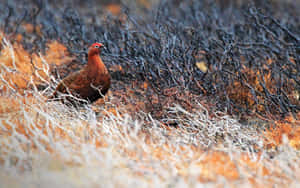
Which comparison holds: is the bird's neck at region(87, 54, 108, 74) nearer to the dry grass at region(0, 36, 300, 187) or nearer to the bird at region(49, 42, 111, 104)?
the bird at region(49, 42, 111, 104)

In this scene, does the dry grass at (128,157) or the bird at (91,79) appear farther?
the bird at (91,79)

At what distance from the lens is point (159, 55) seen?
3844 millimetres

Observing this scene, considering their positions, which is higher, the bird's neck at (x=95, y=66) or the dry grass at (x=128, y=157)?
the bird's neck at (x=95, y=66)

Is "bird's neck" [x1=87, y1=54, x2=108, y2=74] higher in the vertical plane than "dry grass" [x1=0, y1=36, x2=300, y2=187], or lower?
higher

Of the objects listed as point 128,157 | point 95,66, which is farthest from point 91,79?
point 128,157

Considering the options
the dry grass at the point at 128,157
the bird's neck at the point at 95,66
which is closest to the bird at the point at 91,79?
the bird's neck at the point at 95,66

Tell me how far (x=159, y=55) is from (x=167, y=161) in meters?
1.60

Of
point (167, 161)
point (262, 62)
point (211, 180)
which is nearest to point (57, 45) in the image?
point (262, 62)

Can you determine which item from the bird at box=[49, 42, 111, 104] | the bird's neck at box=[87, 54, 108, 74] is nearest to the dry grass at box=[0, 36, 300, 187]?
the bird at box=[49, 42, 111, 104]

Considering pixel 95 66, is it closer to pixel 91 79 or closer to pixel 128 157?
pixel 91 79

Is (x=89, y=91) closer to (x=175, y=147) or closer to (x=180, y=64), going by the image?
(x=180, y=64)

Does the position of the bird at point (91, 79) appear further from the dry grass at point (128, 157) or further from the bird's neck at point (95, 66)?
the dry grass at point (128, 157)

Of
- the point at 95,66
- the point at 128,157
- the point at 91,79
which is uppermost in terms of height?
the point at 95,66

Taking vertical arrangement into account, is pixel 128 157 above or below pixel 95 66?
below
